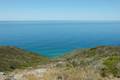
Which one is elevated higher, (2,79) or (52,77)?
(52,77)

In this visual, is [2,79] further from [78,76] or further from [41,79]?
[78,76]

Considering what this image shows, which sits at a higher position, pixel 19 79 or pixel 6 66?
pixel 19 79

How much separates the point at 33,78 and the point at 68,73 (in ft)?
3.66

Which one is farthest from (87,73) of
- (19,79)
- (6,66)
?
(6,66)

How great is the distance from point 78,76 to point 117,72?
298 centimetres

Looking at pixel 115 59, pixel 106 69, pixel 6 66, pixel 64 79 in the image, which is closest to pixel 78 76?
pixel 64 79

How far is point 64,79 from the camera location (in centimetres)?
771

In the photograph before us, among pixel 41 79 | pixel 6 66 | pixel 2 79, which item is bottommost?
pixel 6 66

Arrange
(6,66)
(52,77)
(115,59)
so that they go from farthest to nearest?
1. (6,66)
2. (115,59)
3. (52,77)

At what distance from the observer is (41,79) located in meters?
7.62

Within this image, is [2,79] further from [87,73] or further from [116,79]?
[116,79]

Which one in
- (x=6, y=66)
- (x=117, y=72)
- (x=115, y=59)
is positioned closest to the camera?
(x=117, y=72)

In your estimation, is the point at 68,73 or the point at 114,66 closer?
the point at 68,73

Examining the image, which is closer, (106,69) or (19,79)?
(19,79)
